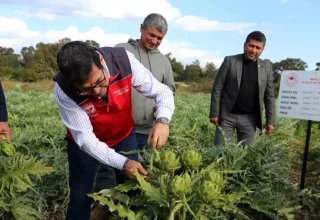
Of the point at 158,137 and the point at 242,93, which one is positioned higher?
the point at 242,93

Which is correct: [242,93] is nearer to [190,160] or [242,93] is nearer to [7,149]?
[190,160]

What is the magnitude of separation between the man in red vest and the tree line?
28956 millimetres

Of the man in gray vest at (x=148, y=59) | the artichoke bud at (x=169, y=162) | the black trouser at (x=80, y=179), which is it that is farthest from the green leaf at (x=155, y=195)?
the man in gray vest at (x=148, y=59)

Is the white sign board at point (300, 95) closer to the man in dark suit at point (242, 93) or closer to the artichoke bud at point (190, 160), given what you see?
the man in dark suit at point (242, 93)

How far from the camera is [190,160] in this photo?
5.34 feet

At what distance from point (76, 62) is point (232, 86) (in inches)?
93.4

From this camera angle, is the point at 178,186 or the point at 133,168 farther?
the point at 133,168

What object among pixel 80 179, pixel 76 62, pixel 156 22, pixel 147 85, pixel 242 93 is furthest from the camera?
pixel 242 93

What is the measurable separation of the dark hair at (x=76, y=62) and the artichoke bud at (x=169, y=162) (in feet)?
1.67

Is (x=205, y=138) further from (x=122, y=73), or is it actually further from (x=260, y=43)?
(x=122, y=73)

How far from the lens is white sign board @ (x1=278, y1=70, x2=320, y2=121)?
3598 mm

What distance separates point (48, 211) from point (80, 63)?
175 centimetres

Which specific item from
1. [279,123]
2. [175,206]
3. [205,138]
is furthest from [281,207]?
[279,123]

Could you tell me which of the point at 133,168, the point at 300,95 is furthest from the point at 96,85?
the point at 300,95
